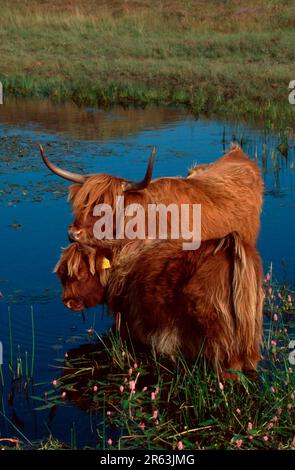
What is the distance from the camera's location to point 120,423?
14.3ft

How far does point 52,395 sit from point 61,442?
2.01 feet

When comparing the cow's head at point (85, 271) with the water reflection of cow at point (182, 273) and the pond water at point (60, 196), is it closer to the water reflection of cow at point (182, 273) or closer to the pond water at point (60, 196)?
the water reflection of cow at point (182, 273)

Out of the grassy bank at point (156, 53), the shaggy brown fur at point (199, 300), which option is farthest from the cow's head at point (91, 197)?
the grassy bank at point (156, 53)

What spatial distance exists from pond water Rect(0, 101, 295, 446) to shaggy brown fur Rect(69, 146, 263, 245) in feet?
2.52

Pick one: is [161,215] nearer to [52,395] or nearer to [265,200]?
[52,395]

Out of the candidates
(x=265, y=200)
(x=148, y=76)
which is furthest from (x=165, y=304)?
(x=148, y=76)

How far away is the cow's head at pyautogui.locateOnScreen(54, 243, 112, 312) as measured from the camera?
5270 millimetres

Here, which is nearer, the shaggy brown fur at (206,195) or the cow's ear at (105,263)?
the cow's ear at (105,263)

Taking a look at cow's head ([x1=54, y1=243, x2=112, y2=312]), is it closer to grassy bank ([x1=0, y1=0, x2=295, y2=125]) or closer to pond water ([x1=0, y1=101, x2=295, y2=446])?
pond water ([x1=0, y1=101, x2=295, y2=446])

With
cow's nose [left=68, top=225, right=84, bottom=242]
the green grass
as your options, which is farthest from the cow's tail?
cow's nose [left=68, top=225, right=84, bottom=242]

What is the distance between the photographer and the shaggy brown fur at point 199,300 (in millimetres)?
4281

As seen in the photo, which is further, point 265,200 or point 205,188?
point 265,200

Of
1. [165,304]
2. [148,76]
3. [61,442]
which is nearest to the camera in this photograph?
[61,442]

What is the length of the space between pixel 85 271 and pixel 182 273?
37.8 inches
